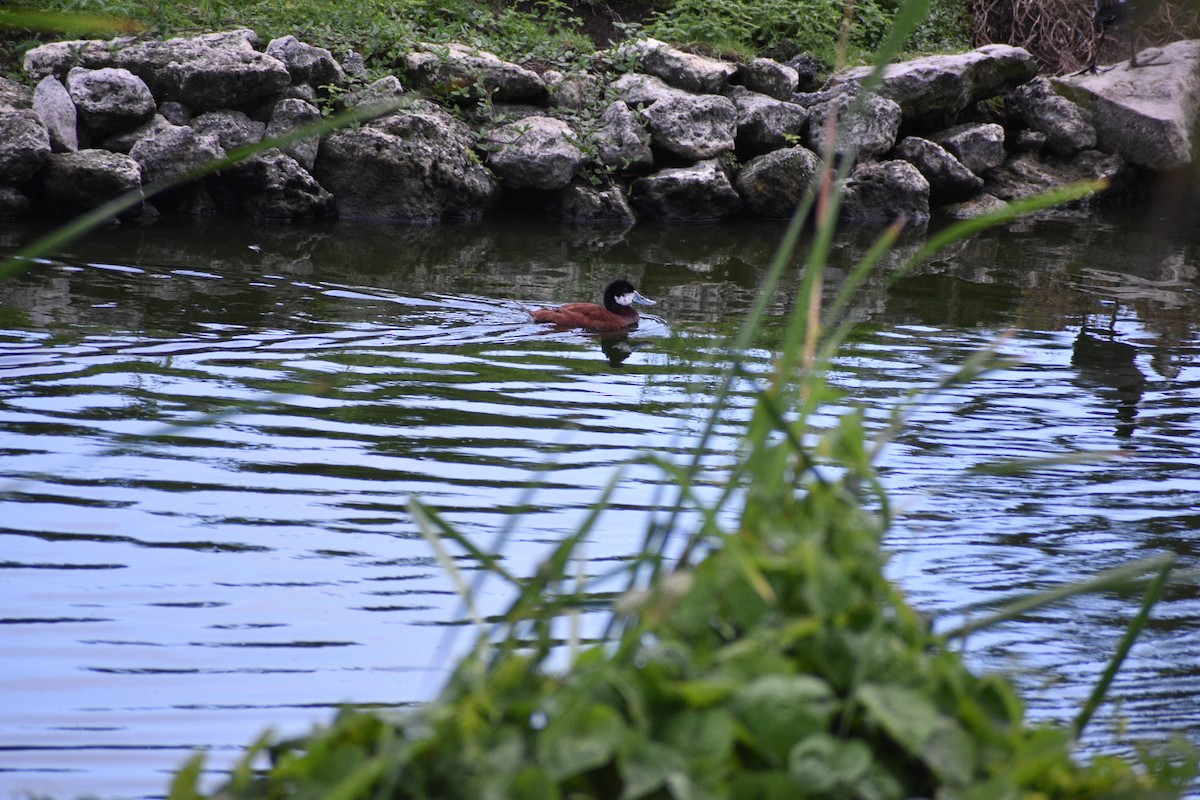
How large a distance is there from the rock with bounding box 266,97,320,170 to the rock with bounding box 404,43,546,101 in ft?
4.68

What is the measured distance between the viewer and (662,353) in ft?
26.2

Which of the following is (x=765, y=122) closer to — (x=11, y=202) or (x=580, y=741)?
(x=11, y=202)

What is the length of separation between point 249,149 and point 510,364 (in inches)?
228

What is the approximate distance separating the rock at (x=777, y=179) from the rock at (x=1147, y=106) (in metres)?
4.79

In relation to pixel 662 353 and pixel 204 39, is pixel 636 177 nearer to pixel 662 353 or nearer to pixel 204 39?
pixel 204 39

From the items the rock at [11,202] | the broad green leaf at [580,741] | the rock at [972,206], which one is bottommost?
the broad green leaf at [580,741]

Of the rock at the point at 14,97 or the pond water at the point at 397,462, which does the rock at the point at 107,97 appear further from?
the pond water at the point at 397,462

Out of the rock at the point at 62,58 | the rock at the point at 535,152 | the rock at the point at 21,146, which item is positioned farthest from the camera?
the rock at the point at 535,152

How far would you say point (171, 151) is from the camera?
11.9m

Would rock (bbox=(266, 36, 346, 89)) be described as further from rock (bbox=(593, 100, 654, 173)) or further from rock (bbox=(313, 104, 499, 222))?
rock (bbox=(593, 100, 654, 173))

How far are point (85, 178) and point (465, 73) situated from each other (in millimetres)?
4259

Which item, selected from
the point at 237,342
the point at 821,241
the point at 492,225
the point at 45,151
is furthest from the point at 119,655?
the point at 492,225

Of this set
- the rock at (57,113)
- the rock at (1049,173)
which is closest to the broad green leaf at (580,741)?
the rock at (57,113)

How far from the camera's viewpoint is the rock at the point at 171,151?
1184 cm
